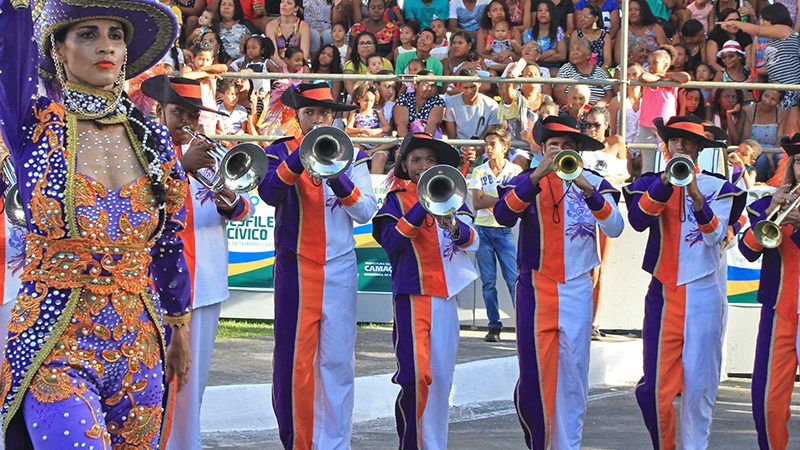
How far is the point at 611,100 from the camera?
12.9 metres

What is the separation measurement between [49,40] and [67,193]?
1.81 ft

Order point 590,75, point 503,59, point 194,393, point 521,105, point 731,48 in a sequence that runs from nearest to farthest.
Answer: point 194,393
point 521,105
point 590,75
point 731,48
point 503,59

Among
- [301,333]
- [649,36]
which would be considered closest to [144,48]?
[301,333]

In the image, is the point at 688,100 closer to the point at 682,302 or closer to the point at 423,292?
the point at 682,302

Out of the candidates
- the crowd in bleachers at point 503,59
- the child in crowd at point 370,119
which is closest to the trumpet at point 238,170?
the crowd in bleachers at point 503,59

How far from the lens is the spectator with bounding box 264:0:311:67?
1525cm

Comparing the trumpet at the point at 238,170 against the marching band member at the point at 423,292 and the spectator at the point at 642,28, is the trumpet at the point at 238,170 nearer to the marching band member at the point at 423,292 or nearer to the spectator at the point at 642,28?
the marching band member at the point at 423,292

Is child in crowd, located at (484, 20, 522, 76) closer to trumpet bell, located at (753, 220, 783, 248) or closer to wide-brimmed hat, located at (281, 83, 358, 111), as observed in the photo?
wide-brimmed hat, located at (281, 83, 358, 111)

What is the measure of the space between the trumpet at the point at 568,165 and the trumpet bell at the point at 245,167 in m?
1.69

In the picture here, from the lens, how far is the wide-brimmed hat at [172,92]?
7.33 m

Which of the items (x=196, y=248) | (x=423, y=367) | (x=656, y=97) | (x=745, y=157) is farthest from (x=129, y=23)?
(x=656, y=97)

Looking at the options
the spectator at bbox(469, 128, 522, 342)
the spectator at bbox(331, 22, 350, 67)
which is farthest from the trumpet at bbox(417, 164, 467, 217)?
the spectator at bbox(331, 22, 350, 67)

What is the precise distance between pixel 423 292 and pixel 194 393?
156 cm

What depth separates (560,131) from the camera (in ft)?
26.5
